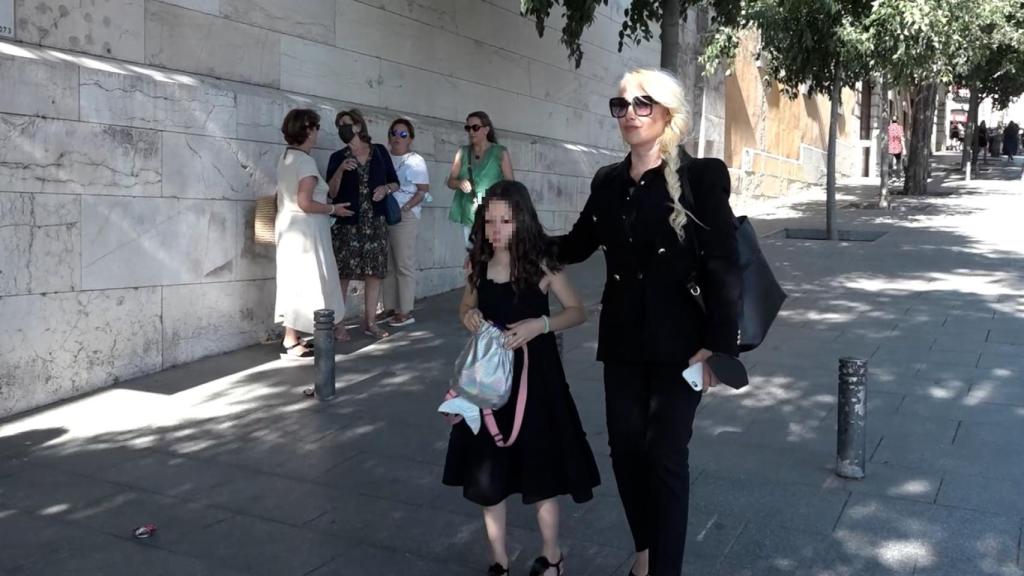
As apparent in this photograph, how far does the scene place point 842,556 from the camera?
3750 mm

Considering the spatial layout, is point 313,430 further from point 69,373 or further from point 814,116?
point 814,116

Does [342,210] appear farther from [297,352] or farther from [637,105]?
[637,105]

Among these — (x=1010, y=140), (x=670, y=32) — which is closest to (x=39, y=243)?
(x=670, y=32)

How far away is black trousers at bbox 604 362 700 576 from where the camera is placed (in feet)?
10.4

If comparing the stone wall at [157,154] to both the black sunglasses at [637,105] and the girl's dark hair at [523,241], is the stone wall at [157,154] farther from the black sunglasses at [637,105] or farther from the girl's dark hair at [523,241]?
the black sunglasses at [637,105]

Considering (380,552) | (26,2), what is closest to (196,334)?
(26,2)

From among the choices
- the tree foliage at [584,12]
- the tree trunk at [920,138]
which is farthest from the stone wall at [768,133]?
the tree foliage at [584,12]

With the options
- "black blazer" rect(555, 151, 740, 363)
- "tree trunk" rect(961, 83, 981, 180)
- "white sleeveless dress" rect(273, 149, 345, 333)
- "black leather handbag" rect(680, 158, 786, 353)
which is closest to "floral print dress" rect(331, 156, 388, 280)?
"white sleeveless dress" rect(273, 149, 345, 333)

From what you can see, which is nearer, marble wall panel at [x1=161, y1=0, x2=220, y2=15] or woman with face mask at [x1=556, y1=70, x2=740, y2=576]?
woman with face mask at [x1=556, y1=70, x2=740, y2=576]

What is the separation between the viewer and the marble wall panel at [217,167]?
692 centimetres

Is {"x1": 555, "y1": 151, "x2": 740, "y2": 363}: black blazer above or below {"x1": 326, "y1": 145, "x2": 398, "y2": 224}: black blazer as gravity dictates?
below

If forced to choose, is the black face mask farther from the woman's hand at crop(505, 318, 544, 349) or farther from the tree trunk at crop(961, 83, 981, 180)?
the tree trunk at crop(961, 83, 981, 180)

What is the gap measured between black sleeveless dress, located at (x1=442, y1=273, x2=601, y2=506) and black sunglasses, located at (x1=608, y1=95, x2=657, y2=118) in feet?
2.32

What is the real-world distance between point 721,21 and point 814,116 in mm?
19143
